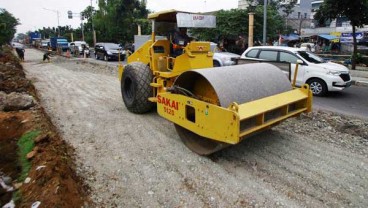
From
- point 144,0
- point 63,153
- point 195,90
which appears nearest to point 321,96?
point 195,90

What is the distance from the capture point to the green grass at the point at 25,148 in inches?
161

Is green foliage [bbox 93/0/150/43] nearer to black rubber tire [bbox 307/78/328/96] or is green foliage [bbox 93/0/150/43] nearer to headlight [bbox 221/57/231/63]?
headlight [bbox 221/57/231/63]

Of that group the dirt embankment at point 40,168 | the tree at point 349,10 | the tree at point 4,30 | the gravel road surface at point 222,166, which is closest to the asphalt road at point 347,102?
the gravel road surface at point 222,166

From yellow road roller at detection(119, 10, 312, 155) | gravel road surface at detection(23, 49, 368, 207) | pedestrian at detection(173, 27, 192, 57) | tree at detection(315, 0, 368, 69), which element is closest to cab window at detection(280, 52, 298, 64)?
gravel road surface at detection(23, 49, 368, 207)

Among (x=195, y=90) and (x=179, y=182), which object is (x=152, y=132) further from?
(x=179, y=182)

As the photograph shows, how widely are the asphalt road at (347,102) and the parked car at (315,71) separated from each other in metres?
0.39

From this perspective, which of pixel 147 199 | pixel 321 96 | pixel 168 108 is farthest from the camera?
pixel 321 96

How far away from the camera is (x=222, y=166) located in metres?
4.50

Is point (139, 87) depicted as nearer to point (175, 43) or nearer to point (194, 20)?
point (175, 43)

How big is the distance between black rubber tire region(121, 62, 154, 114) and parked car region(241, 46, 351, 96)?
503 cm

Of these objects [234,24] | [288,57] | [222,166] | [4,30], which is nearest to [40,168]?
[222,166]

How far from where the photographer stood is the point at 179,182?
407 centimetres

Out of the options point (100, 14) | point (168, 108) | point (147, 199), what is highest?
point (100, 14)

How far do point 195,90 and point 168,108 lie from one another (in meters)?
0.62
